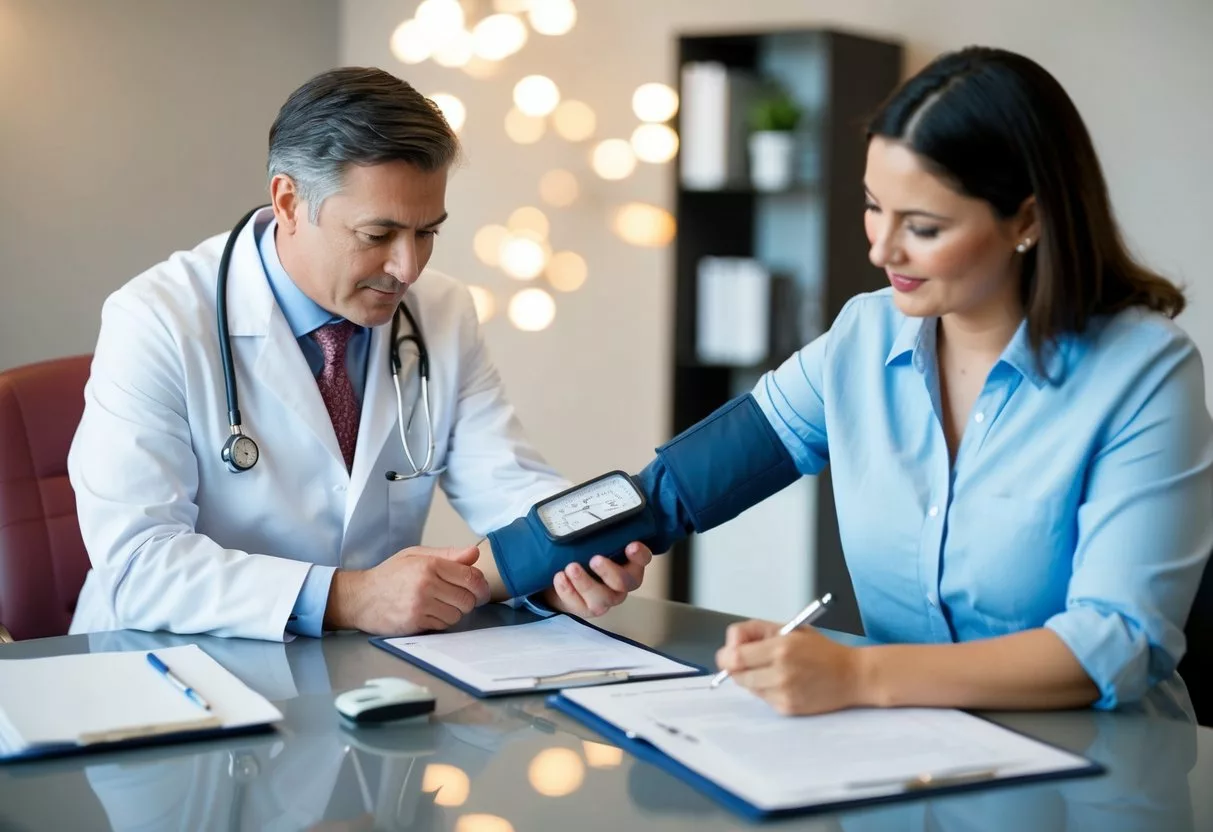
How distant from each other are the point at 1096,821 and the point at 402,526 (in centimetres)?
118

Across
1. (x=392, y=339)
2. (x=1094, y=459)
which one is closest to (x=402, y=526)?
(x=392, y=339)

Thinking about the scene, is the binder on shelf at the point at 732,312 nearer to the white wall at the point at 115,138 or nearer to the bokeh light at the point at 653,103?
the bokeh light at the point at 653,103

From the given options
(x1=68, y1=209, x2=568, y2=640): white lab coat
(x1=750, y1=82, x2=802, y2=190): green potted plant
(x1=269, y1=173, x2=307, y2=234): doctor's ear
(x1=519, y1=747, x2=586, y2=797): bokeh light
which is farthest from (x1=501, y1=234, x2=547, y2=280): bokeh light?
(x1=519, y1=747, x2=586, y2=797): bokeh light

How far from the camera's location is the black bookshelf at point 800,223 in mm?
3520

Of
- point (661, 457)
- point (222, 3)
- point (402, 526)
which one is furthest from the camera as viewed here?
point (222, 3)

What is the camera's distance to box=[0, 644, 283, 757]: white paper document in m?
1.16

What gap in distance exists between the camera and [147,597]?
1.59m

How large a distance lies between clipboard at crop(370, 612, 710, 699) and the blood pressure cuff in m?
0.11

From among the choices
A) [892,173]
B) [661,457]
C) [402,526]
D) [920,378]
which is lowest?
[402,526]

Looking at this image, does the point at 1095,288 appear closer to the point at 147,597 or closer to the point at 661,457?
the point at 661,457

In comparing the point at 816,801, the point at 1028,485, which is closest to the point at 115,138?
the point at 1028,485

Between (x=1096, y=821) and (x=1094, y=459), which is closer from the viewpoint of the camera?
(x=1096, y=821)

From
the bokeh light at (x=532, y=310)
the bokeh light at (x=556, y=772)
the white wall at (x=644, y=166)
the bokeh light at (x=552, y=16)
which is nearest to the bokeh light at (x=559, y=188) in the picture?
the white wall at (x=644, y=166)

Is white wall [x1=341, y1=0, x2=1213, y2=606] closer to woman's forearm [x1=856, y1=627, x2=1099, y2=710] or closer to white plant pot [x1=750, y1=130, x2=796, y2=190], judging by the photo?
white plant pot [x1=750, y1=130, x2=796, y2=190]
